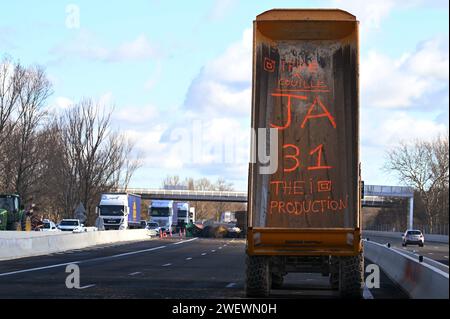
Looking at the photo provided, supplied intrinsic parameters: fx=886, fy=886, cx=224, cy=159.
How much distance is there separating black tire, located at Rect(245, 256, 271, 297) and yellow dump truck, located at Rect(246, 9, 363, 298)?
0.14ft

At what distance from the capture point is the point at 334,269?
16.4 meters

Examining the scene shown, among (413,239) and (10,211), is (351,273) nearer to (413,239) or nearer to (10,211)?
(10,211)

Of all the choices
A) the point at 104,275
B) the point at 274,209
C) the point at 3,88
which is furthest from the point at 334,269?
the point at 3,88

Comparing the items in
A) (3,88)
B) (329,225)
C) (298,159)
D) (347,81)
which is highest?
(3,88)

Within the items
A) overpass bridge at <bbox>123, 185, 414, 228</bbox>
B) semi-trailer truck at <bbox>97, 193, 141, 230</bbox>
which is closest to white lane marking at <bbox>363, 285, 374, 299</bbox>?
semi-trailer truck at <bbox>97, 193, 141, 230</bbox>

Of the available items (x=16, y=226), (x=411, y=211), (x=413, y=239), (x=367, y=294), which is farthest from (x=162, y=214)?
(x=367, y=294)

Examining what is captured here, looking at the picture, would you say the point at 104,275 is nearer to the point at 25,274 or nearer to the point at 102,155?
the point at 25,274

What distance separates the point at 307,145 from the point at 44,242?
29.9m

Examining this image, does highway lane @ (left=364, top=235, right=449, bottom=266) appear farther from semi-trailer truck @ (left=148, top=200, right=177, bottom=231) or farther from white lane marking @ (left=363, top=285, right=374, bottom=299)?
semi-trailer truck @ (left=148, top=200, right=177, bottom=231)

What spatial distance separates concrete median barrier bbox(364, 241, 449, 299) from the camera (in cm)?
1410

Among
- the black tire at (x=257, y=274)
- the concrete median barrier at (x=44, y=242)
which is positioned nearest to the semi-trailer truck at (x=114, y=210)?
the concrete median barrier at (x=44, y=242)

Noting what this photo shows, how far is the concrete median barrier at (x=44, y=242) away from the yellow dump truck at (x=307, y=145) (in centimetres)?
2325
